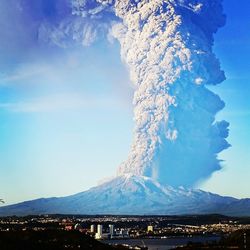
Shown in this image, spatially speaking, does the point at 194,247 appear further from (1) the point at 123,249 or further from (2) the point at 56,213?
(2) the point at 56,213

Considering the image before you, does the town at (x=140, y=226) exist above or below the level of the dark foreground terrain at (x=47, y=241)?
above

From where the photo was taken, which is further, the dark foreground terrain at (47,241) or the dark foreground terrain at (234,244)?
the dark foreground terrain at (234,244)

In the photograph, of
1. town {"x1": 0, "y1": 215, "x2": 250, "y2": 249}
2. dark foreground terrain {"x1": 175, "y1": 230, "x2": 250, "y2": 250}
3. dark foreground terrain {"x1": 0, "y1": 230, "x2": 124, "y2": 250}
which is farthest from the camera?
town {"x1": 0, "y1": 215, "x2": 250, "y2": 249}

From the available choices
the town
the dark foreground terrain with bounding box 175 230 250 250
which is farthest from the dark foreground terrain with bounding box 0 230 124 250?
the town

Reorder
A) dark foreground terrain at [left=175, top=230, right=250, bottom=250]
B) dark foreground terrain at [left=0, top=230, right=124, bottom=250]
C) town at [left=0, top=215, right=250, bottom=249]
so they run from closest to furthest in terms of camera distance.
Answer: dark foreground terrain at [left=0, top=230, right=124, bottom=250]
dark foreground terrain at [left=175, top=230, right=250, bottom=250]
town at [left=0, top=215, right=250, bottom=249]

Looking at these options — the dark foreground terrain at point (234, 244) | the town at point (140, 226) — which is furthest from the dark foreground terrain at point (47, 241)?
the town at point (140, 226)

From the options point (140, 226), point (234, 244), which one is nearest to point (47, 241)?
point (234, 244)

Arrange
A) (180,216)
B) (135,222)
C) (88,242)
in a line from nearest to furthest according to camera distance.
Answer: (88,242), (135,222), (180,216)

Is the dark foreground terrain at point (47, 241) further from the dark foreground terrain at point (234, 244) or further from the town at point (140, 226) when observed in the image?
the town at point (140, 226)

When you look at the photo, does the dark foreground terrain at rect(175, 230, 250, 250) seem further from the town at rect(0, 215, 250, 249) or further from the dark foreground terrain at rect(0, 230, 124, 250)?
the town at rect(0, 215, 250, 249)

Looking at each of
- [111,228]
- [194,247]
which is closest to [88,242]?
[194,247]

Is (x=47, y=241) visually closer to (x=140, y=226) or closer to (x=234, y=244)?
(x=234, y=244)
